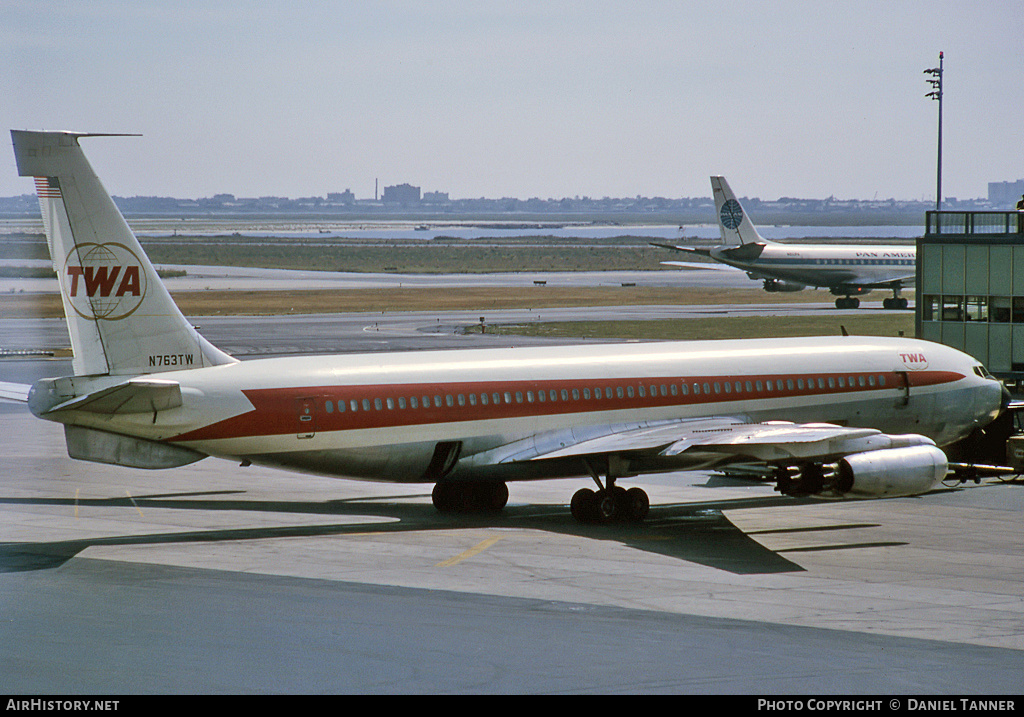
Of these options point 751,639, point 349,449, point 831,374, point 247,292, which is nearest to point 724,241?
point 247,292

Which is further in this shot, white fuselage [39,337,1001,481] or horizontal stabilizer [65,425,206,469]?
white fuselage [39,337,1001,481]

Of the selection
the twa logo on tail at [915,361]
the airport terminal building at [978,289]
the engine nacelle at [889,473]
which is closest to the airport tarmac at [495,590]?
the engine nacelle at [889,473]

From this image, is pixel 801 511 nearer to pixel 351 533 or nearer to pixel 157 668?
pixel 351 533

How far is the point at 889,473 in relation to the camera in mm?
29703

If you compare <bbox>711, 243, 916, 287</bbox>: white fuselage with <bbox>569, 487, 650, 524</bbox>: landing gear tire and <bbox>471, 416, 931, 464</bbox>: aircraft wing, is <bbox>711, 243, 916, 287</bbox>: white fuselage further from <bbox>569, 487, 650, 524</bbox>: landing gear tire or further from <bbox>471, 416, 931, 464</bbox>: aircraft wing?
<bbox>569, 487, 650, 524</bbox>: landing gear tire

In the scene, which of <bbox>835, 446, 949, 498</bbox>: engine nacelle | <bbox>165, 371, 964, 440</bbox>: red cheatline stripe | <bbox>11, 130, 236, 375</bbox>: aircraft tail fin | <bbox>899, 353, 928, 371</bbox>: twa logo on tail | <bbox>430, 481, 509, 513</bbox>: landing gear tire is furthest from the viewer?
<bbox>899, 353, 928, 371</bbox>: twa logo on tail

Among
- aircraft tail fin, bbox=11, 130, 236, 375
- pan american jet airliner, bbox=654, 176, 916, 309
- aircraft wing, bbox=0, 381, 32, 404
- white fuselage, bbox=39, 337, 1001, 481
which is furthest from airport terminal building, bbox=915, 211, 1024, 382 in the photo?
pan american jet airliner, bbox=654, 176, 916, 309

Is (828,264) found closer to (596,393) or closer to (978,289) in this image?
(978,289)

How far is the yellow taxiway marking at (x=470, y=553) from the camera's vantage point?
2720 centimetres

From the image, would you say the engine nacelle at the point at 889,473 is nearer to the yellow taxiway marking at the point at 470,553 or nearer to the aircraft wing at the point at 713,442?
the aircraft wing at the point at 713,442

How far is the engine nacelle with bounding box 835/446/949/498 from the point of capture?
29.5 meters

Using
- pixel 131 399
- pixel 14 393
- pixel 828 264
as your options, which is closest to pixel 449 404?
pixel 131 399

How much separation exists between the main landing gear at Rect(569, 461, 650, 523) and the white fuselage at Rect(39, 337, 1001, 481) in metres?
0.87

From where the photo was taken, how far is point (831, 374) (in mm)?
37031
